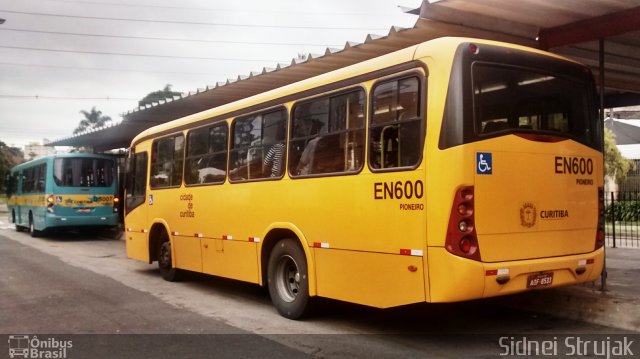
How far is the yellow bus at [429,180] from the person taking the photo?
228 inches

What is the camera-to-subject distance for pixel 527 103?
6375 mm

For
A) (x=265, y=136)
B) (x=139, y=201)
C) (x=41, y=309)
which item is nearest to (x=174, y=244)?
(x=139, y=201)

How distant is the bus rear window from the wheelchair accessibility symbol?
20cm

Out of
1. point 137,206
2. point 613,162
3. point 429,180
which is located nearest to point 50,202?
point 137,206

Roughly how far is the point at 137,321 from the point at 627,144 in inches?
1228

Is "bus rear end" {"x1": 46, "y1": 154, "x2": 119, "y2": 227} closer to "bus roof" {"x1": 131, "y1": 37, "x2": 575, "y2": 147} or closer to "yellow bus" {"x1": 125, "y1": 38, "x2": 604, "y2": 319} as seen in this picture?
"bus roof" {"x1": 131, "y1": 37, "x2": 575, "y2": 147}

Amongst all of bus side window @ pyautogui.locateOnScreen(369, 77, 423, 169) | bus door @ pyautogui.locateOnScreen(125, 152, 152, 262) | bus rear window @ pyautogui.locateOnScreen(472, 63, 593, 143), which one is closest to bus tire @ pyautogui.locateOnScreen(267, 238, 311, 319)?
bus side window @ pyautogui.locateOnScreen(369, 77, 423, 169)

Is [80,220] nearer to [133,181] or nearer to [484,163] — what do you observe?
[133,181]

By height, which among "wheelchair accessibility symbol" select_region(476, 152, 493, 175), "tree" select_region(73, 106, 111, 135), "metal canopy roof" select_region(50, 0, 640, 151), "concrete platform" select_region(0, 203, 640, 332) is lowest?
"concrete platform" select_region(0, 203, 640, 332)

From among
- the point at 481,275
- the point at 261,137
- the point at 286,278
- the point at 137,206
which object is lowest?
the point at 286,278

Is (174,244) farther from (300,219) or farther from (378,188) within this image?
(378,188)

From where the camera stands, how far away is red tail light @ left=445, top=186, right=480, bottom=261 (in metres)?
5.67

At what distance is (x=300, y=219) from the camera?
7535 mm

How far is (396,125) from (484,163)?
98 cm
